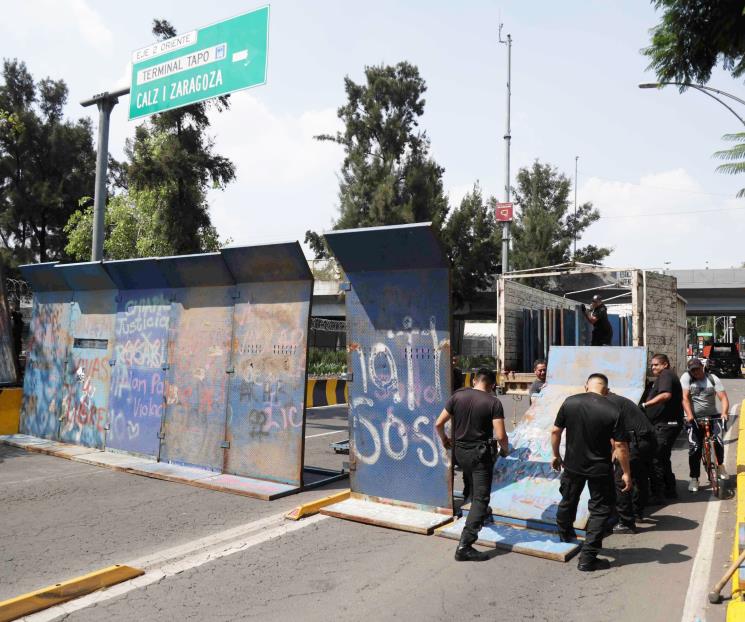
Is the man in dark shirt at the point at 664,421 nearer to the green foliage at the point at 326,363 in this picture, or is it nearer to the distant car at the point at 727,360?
the green foliage at the point at 326,363

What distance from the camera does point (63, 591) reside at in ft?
15.0

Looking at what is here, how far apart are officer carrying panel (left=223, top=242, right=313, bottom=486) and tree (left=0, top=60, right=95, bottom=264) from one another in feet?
114

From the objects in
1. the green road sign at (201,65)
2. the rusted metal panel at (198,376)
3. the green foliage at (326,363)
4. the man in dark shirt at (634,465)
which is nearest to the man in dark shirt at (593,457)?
the man in dark shirt at (634,465)

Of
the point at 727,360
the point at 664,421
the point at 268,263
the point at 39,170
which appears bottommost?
the point at 664,421

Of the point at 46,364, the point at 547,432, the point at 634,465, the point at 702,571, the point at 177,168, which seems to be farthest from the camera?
the point at 177,168

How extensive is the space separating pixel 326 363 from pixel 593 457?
2247cm

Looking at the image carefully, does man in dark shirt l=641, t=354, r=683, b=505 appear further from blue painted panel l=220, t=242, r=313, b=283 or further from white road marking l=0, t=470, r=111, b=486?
white road marking l=0, t=470, r=111, b=486

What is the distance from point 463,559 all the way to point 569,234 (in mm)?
41414

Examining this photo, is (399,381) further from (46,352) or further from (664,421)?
(46,352)

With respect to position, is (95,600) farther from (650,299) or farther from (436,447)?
(650,299)

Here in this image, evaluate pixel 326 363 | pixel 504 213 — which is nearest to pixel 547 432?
pixel 504 213

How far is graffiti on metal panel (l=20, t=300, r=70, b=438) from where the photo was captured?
10805mm

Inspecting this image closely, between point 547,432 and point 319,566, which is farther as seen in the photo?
point 547,432

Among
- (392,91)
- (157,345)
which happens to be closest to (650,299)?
(157,345)
